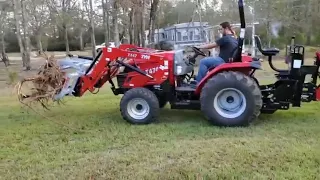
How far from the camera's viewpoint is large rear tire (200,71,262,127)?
20.2ft

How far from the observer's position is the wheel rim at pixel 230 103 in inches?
247

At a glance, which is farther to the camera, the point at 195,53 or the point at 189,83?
the point at 195,53

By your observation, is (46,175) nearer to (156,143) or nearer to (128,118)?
(156,143)

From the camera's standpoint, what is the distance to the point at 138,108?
22.0 ft

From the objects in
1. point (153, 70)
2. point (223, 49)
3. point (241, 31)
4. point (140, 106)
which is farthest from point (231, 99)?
point (140, 106)

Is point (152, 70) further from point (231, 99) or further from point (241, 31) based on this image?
point (241, 31)

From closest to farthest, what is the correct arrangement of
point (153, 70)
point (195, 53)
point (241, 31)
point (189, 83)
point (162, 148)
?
point (162, 148)
point (241, 31)
point (153, 70)
point (189, 83)
point (195, 53)

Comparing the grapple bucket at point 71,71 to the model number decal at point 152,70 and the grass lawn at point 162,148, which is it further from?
the model number decal at point 152,70

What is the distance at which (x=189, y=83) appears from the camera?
706 cm

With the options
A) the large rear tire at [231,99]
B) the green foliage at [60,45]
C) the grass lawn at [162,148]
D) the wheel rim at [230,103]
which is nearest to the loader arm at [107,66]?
the grass lawn at [162,148]

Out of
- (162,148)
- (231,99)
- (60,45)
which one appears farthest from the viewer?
(60,45)

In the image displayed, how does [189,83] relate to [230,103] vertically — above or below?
above

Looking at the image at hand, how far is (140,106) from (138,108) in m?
0.05

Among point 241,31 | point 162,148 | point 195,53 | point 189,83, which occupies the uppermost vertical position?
point 241,31
